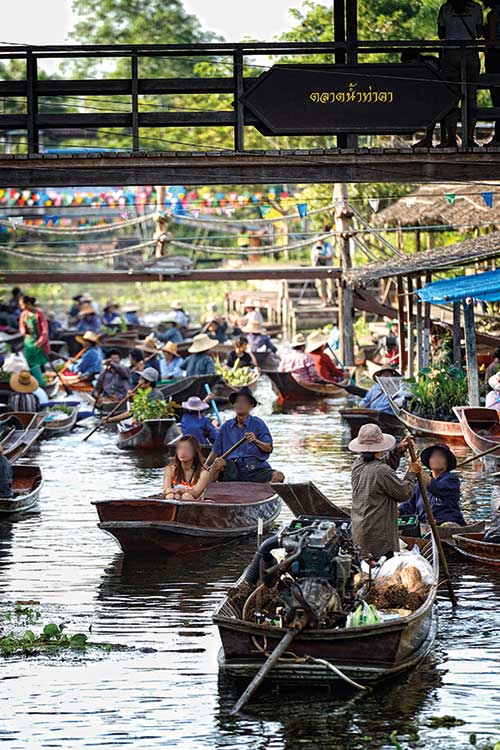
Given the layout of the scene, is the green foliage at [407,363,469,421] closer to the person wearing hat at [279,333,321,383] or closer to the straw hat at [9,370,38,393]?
the person wearing hat at [279,333,321,383]

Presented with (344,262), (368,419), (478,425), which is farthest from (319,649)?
(344,262)

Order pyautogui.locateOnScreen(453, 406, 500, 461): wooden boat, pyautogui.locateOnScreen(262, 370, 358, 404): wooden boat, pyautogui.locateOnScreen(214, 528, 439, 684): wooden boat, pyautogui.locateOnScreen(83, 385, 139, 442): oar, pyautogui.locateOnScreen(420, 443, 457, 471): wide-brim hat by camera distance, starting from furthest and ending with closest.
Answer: pyautogui.locateOnScreen(262, 370, 358, 404): wooden boat < pyautogui.locateOnScreen(83, 385, 139, 442): oar < pyautogui.locateOnScreen(453, 406, 500, 461): wooden boat < pyautogui.locateOnScreen(420, 443, 457, 471): wide-brim hat < pyautogui.locateOnScreen(214, 528, 439, 684): wooden boat

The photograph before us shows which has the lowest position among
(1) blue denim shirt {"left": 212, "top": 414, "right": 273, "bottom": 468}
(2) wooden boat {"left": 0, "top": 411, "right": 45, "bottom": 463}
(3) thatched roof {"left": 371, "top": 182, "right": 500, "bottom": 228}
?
(2) wooden boat {"left": 0, "top": 411, "right": 45, "bottom": 463}

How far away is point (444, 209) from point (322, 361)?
13.3ft

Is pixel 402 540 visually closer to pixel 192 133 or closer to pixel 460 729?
pixel 460 729

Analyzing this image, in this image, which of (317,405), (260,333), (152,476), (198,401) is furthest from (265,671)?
(260,333)

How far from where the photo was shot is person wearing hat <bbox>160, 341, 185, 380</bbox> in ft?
76.2

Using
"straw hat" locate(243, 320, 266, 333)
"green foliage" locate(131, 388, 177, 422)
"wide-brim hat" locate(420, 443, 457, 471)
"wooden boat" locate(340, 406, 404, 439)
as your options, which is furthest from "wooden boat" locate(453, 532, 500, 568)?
"straw hat" locate(243, 320, 266, 333)

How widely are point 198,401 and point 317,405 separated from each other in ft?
32.6

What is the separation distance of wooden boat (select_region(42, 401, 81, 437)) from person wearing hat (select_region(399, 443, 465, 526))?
975cm

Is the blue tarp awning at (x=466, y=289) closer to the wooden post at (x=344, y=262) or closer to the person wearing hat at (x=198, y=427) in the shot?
the person wearing hat at (x=198, y=427)

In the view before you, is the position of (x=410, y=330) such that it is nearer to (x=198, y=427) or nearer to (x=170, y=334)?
(x=170, y=334)

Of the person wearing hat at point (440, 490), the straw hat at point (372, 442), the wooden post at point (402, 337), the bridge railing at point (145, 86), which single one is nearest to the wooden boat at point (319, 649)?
the straw hat at point (372, 442)

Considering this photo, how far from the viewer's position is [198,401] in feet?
48.3
